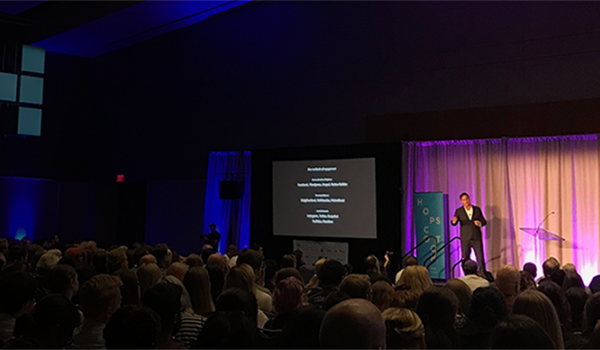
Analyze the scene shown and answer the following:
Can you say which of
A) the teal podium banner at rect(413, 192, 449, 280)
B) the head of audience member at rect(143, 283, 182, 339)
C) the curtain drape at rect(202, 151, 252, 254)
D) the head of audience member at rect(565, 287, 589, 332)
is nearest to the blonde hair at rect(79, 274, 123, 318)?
the head of audience member at rect(143, 283, 182, 339)

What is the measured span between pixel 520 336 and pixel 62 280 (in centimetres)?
340

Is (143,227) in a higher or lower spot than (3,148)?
lower

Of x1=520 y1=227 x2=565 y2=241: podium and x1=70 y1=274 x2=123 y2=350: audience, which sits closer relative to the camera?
x1=70 y1=274 x2=123 y2=350: audience

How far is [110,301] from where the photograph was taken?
10.7 ft

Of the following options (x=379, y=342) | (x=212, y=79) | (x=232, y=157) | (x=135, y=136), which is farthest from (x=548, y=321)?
(x=135, y=136)

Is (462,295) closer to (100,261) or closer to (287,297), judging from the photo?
(287,297)

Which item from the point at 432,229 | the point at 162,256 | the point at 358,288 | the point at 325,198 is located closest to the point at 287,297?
the point at 358,288

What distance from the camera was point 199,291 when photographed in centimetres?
388

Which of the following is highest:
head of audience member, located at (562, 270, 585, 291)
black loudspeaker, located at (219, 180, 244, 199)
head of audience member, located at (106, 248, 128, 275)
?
black loudspeaker, located at (219, 180, 244, 199)

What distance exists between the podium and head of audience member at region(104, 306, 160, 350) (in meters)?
8.73

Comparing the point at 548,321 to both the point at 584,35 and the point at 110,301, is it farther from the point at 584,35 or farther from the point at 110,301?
the point at 584,35

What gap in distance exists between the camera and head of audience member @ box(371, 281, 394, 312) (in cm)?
391

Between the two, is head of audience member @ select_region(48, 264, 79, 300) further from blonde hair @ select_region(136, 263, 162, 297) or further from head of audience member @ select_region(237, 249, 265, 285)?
head of audience member @ select_region(237, 249, 265, 285)

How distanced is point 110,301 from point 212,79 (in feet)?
40.9
